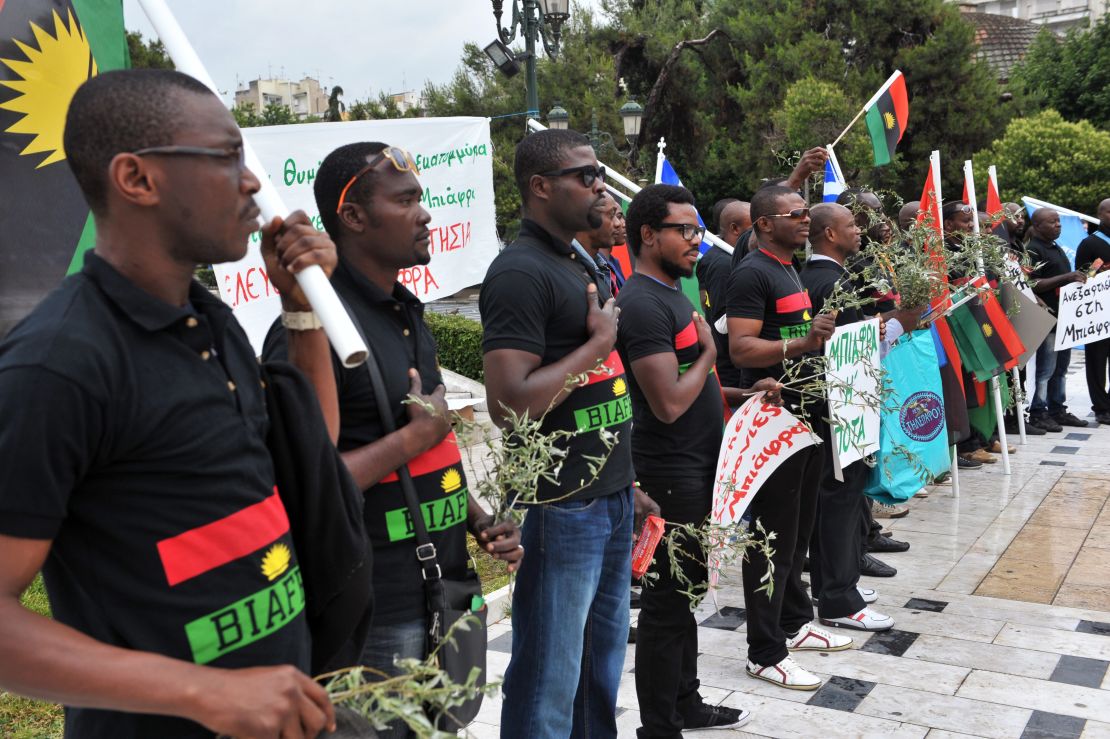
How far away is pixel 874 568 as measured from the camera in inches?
243

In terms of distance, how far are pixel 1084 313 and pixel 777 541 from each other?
23.2 ft

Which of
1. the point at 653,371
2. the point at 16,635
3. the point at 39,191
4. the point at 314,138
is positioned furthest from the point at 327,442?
the point at 314,138

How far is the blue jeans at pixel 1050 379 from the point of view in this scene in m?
10.3

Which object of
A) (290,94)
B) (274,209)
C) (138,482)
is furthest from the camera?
(290,94)

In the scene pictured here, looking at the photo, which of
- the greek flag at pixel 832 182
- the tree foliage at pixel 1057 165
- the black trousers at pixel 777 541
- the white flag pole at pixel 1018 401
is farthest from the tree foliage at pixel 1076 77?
the black trousers at pixel 777 541

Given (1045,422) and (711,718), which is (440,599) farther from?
(1045,422)

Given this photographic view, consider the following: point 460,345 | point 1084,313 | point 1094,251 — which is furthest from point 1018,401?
point 460,345

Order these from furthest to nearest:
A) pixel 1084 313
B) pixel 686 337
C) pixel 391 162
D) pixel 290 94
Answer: pixel 290 94
pixel 1084 313
pixel 686 337
pixel 391 162

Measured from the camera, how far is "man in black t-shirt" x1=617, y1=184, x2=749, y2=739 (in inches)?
150

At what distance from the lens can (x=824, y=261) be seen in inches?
207

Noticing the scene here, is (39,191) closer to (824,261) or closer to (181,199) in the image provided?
(181,199)

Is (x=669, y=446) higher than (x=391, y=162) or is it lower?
lower

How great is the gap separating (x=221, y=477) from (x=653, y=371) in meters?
2.26

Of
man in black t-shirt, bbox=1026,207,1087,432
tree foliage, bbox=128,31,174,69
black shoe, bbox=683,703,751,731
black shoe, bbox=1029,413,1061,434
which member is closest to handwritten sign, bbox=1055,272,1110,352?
man in black t-shirt, bbox=1026,207,1087,432
